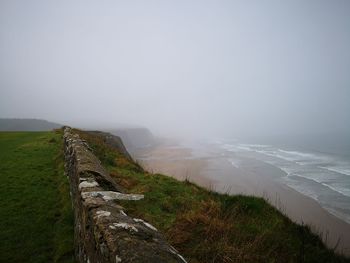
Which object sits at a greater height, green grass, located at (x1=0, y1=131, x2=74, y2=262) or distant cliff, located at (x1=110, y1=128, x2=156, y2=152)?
green grass, located at (x1=0, y1=131, x2=74, y2=262)

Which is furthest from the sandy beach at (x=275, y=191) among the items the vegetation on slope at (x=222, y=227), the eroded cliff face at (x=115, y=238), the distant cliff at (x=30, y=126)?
the distant cliff at (x=30, y=126)

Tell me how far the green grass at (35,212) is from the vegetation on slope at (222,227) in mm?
1590

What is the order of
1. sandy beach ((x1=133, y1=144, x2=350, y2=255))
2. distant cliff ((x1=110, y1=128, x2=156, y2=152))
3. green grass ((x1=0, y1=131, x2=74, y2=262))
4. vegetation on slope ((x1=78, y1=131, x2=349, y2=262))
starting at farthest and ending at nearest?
distant cliff ((x1=110, y1=128, x2=156, y2=152)), sandy beach ((x1=133, y1=144, x2=350, y2=255)), vegetation on slope ((x1=78, y1=131, x2=349, y2=262)), green grass ((x1=0, y1=131, x2=74, y2=262))

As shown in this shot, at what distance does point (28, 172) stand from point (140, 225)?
7940 mm

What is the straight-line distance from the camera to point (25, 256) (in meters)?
4.38

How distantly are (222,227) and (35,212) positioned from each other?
4.75 m

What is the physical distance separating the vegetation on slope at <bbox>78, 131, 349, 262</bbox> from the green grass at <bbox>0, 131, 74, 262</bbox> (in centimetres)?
159

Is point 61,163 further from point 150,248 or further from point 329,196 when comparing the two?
point 329,196

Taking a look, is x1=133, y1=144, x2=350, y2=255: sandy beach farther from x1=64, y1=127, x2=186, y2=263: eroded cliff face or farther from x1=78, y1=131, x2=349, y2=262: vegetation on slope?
x1=64, y1=127, x2=186, y2=263: eroded cliff face

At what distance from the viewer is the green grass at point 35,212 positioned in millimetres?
4500

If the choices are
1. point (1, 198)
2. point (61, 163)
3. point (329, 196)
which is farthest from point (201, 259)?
point (329, 196)

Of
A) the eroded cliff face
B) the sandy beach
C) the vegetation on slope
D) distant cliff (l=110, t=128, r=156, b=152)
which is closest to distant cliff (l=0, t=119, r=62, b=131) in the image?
distant cliff (l=110, t=128, r=156, b=152)

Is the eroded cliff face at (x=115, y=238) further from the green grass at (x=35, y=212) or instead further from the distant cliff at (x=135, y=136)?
the distant cliff at (x=135, y=136)

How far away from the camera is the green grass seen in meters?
4.50
